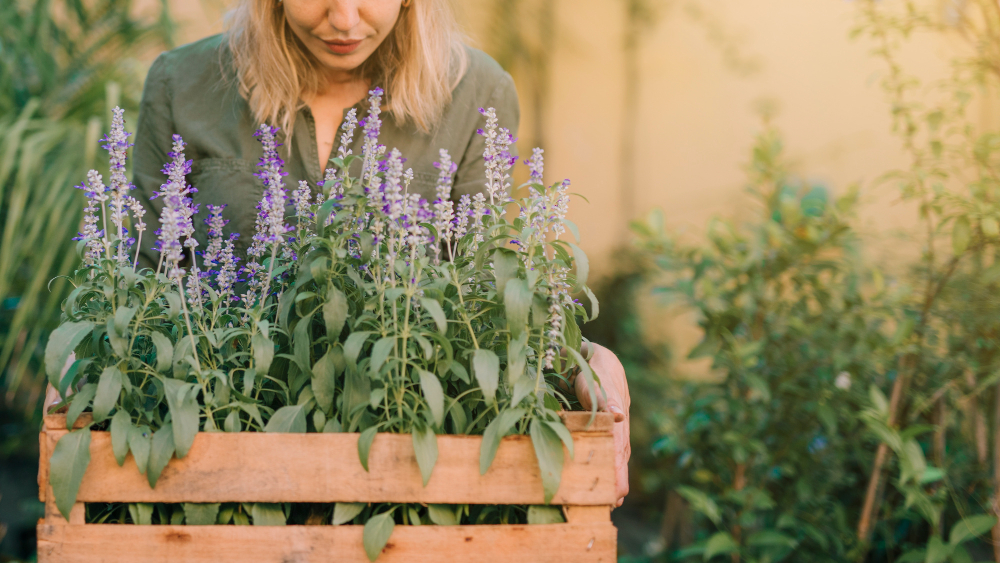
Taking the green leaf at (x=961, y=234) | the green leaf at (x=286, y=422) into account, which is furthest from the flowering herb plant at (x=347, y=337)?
the green leaf at (x=961, y=234)

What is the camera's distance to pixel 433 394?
92 centimetres

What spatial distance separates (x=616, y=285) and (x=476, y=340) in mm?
3009

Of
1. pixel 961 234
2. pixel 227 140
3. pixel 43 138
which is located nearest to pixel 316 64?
pixel 227 140

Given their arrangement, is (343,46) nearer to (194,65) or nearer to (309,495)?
(194,65)

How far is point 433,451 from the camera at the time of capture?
918 mm

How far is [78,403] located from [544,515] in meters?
0.60

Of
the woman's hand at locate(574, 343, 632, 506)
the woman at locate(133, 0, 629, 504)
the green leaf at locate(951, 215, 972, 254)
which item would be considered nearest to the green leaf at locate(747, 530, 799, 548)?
the green leaf at locate(951, 215, 972, 254)

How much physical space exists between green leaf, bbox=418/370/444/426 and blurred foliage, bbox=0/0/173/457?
5.85 feet

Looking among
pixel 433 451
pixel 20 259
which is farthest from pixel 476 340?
pixel 20 259

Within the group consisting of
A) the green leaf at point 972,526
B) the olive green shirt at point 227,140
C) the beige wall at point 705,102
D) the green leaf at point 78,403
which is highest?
the beige wall at point 705,102

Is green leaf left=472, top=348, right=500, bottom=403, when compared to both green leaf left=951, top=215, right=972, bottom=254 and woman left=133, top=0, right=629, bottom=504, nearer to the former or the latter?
woman left=133, top=0, right=629, bottom=504

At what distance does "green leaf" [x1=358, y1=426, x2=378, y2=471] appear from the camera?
0.91 meters

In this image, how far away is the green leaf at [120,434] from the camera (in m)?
0.92

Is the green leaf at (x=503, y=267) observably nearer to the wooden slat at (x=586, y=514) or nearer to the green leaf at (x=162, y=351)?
the wooden slat at (x=586, y=514)
